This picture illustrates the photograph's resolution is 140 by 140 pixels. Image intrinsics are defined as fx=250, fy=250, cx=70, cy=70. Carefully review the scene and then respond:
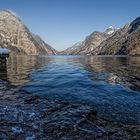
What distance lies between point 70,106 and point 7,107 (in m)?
3.09

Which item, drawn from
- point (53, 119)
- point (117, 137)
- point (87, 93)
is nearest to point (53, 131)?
point (53, 119)

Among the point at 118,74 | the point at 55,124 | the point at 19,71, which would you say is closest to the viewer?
the point at 55,124

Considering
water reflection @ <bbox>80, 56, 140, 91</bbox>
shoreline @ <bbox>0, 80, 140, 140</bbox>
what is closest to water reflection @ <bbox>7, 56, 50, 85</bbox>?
water reflection @ <bbox>80, 56, 140, 91</bbox>

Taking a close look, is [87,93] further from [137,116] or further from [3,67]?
[3,67]

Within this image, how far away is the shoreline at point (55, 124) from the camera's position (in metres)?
8.71

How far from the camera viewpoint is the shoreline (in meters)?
8.71

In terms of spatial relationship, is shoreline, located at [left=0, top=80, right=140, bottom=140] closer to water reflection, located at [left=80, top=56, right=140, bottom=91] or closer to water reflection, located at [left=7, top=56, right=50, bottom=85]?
water reflection, located at [left=80, top=56, right=140, bottom=91]

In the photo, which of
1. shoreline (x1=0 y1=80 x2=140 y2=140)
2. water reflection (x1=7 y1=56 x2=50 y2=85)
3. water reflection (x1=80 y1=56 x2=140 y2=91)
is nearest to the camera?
shoreline (x1=0 y1=80 x2=140 y2=140)

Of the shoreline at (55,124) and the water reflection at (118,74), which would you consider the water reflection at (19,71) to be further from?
the shoreline at (55,124)

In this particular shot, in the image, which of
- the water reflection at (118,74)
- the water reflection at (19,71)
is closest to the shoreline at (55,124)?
the water reflection at (118,74)

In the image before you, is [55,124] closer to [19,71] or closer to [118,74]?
[118,74]


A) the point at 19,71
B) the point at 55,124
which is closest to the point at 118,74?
the point at 19,71

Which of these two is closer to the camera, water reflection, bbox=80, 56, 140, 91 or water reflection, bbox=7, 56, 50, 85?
water reflection, bbox=80, 56, 140, 91

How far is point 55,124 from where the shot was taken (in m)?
9.77
